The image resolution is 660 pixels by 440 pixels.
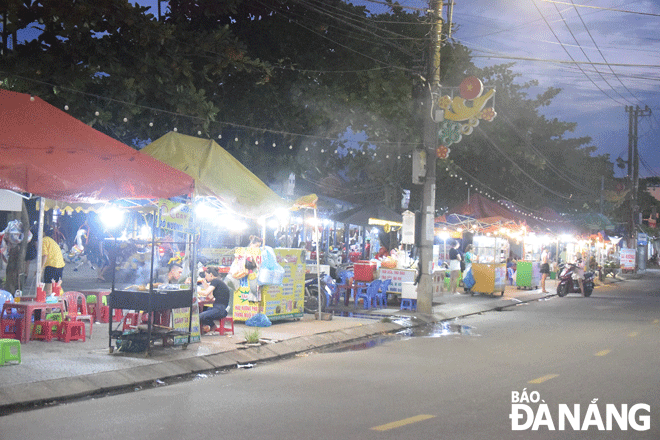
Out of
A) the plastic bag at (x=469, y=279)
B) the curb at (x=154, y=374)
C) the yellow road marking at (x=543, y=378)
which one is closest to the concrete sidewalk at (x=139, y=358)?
the curb at (x=154, y=374)

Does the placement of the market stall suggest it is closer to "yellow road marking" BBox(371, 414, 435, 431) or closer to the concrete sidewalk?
the concrete sidewalk

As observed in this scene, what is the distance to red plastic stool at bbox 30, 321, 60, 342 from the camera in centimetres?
1180

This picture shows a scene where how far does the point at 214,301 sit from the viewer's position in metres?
13.6

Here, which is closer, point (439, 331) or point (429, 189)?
point (439, 331)

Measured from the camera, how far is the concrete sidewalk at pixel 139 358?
8.41m

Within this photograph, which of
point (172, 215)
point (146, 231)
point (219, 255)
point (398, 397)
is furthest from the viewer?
point (219, 255)

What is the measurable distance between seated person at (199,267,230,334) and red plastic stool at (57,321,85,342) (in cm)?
220

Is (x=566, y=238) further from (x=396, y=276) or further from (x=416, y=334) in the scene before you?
(x=416, y=334)

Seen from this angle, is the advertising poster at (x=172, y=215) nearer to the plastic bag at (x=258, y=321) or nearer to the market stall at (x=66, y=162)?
the market stall at (x=66, y=162)

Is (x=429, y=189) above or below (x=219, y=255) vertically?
above

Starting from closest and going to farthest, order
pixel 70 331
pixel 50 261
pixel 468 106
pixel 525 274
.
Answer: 1. pixel 70 331
2. pixel 50 261
3. pixel 468 106
4. pixel 525 274

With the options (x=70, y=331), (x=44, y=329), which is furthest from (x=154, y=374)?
(x=44, y=329)

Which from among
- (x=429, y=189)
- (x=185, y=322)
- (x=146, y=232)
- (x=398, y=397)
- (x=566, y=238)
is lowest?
(x=398, y=397)

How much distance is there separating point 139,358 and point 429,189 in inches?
407
